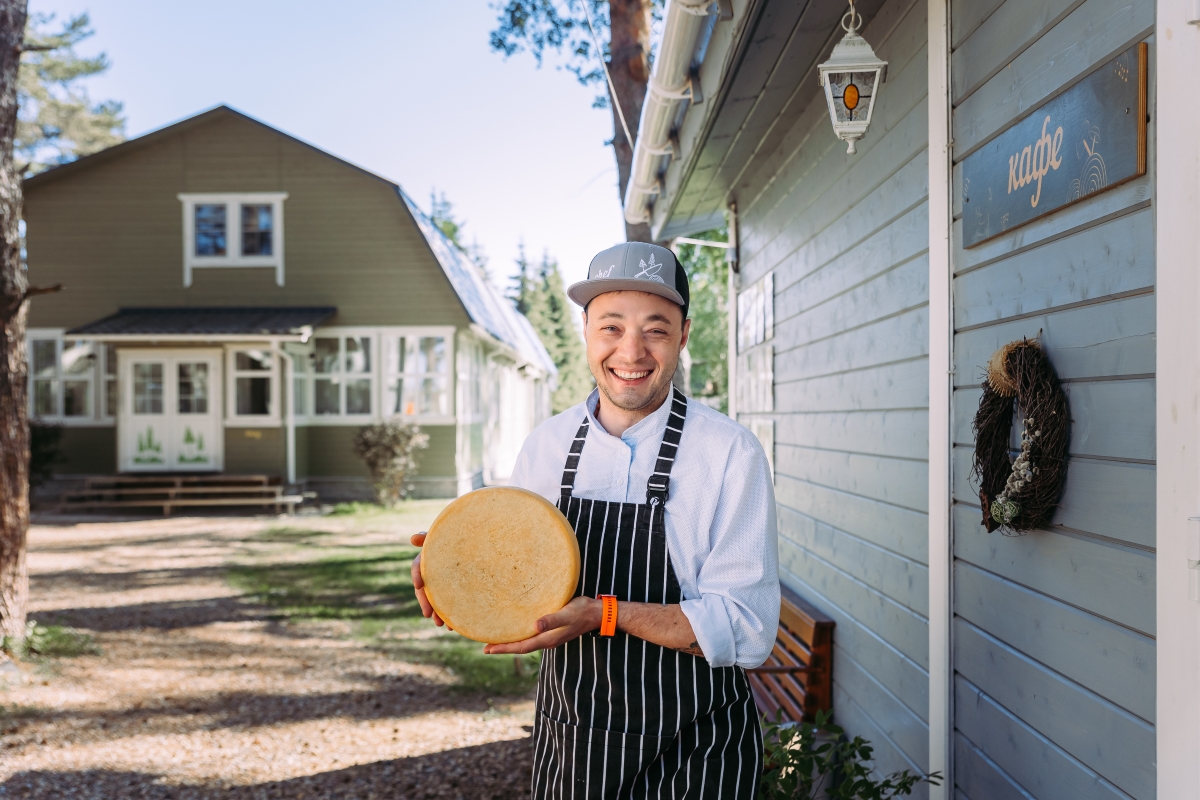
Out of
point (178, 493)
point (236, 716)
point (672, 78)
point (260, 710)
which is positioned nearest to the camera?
point (672, 78)

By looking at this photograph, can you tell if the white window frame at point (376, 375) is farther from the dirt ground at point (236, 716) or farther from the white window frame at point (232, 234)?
the dirt ground at point (236, 716)

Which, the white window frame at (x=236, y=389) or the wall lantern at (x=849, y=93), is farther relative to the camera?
the white window frame at (x=236, y=389)

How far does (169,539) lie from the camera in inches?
475

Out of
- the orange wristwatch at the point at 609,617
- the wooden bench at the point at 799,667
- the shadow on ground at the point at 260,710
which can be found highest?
the orange wristwatch at the point at 609,617

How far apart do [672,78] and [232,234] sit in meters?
14.6

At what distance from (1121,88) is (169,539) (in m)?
12.7

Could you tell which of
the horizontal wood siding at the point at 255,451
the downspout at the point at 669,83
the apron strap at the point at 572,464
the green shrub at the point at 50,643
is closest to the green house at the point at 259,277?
the horizontal wood siding at the point at 255,451

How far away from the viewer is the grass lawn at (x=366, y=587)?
653 cm

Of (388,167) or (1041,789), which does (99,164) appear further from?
(388,167)

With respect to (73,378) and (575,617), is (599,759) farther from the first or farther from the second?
(73,378)

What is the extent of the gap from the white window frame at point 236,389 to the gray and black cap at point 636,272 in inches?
567

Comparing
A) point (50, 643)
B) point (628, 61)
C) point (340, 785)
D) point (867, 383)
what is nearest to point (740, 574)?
point (867, 383)

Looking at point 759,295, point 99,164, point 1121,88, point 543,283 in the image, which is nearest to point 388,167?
point 543,283

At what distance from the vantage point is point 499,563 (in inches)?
75.3
